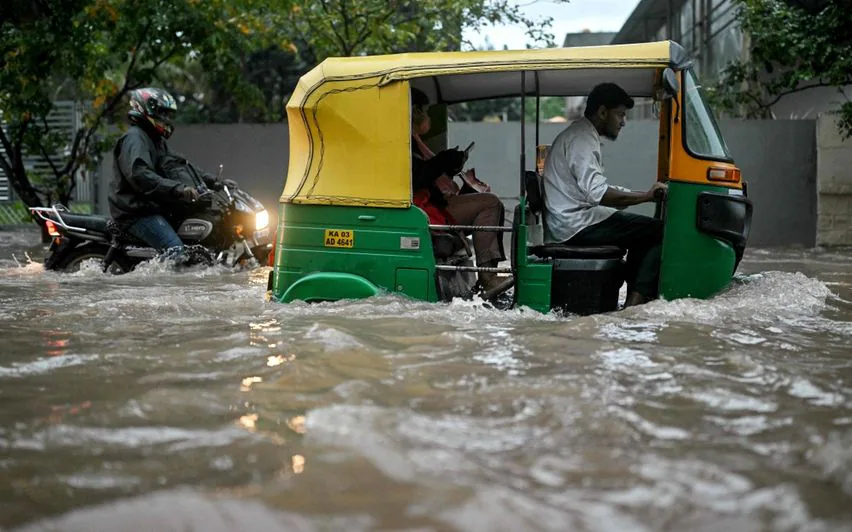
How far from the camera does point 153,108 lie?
8.76 m

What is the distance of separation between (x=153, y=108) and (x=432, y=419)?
19.5ft

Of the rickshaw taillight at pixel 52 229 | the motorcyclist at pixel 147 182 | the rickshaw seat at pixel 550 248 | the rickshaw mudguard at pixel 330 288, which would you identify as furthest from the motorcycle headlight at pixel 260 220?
the rickshaw seat at pixel 550 248

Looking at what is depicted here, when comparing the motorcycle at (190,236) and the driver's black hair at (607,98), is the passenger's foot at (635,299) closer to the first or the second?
the driver's black hair at (607,98)

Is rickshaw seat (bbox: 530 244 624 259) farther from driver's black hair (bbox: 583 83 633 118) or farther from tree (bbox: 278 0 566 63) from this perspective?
tree (bbox: 278 0 566 63)

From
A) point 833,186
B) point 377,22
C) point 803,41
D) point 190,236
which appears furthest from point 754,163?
point 190,236

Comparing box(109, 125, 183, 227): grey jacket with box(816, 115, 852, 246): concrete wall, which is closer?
box(109, 125, 183, 227): grey jacket

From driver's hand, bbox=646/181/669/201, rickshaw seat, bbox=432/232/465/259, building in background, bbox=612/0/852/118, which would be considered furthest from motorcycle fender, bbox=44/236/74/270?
building in background, bbox=612/0/852/118

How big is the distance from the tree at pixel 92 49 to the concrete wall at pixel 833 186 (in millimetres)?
8114

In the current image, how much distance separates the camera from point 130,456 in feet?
11.1

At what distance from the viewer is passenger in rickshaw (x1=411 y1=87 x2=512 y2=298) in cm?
636

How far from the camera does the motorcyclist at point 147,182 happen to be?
340 inches

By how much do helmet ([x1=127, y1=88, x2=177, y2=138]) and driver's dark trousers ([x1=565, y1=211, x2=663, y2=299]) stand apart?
441 centimetres

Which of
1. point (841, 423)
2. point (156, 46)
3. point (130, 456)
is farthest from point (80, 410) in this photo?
point (156, 46)

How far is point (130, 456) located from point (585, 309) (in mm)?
3394
